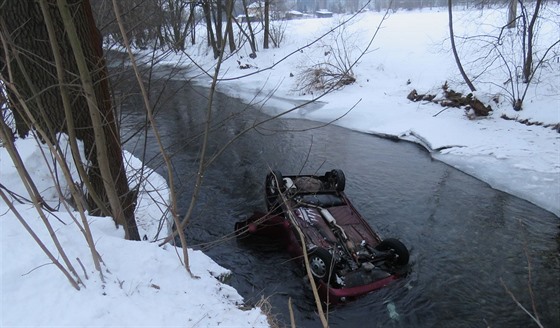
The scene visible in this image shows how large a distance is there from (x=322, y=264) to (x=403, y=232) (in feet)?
10.1

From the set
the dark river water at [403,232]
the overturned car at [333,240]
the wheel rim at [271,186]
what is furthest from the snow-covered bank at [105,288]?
the wheel rim at [271,186]

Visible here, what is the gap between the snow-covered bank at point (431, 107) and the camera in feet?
36.7

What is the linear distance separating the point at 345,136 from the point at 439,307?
965cm

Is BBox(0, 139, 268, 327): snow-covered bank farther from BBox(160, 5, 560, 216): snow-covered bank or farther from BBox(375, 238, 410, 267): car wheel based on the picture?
BBox(375, 238, 410, 267): car wheel

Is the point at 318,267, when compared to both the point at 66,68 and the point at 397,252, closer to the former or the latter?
the point at 397,252

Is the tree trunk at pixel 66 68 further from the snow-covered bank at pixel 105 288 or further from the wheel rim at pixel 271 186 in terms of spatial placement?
the wheel rim at pixel 271 186

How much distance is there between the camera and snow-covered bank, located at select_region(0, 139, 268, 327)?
270 centimetres

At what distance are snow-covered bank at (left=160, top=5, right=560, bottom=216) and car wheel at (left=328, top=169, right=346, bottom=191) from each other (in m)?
2.43

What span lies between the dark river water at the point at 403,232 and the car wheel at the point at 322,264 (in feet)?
1.45

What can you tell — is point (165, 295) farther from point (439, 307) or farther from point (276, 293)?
point (439, 307)

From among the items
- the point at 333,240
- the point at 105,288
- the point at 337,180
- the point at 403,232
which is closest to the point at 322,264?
the point at 333,240

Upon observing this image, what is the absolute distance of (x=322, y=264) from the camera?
6.24 m

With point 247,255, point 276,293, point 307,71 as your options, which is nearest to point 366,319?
point 276,293

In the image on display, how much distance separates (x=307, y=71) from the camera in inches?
840
